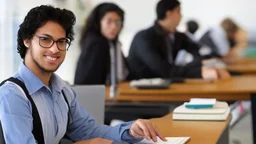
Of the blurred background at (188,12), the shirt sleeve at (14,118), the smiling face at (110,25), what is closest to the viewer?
the shirt sleeve at (14,118)

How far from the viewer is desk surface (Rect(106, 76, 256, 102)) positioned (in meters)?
3.54

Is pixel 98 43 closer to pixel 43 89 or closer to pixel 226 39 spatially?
Answer: pixel 43 89

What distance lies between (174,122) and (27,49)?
860 millimetres

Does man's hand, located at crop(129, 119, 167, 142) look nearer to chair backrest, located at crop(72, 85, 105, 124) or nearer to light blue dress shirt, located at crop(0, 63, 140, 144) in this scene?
light blue dress shirt, located at crop(0, 63, 140, 144)

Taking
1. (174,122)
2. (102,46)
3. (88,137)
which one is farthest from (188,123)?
(102,46)

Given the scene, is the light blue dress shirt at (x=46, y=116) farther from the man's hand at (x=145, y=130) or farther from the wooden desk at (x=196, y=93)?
the wooden desk at (x=196, y=93)

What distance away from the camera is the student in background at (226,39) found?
305 inches

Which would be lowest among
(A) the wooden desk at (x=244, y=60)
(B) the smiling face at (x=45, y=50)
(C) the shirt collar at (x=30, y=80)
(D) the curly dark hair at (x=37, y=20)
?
(A) the wooden desk at (x=244, y=60)

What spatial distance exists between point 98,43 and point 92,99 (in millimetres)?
980

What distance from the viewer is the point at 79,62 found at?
3643 millimetres

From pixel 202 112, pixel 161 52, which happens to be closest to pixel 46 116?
pixel 202 112

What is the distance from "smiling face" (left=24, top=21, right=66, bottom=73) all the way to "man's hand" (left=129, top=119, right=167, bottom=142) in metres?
0.36

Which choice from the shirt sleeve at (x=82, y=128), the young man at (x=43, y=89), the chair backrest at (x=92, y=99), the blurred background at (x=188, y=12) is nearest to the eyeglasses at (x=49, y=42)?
the young man at (x=43, y=89)

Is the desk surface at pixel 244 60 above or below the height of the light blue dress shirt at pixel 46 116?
below
